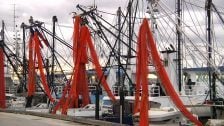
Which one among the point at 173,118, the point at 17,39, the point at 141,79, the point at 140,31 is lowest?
the point at 173,118

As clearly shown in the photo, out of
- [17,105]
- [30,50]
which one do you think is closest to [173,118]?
[30,50]

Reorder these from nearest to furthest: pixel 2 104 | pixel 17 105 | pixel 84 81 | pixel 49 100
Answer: pixel 84 81 → pixel 49 100 → pixel 2 104 → pixel 17 105

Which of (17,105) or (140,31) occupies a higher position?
(140,31)

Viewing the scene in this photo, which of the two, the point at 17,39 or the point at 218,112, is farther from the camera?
the point at 17,39

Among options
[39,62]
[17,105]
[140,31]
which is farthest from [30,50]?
[140,31]

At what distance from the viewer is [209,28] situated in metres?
33.8

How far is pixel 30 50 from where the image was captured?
48.2 metres

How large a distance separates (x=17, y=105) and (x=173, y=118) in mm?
27279

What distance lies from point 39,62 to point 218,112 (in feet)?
64.7

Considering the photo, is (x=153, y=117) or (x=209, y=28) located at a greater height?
(x=209, y=28)

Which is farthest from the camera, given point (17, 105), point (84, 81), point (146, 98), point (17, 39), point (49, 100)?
point (17, 39)

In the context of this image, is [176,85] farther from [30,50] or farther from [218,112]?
[30,50]

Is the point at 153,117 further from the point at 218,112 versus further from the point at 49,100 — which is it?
the point at 49,100

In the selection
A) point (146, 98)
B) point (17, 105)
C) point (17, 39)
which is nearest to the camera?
point (146, 98)
